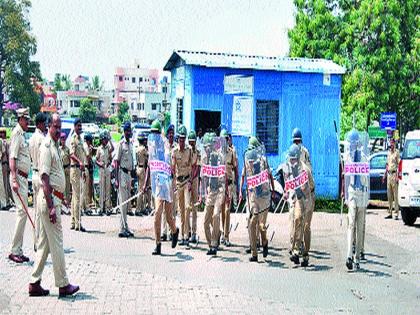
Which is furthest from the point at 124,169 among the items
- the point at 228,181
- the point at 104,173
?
the point at 104,173

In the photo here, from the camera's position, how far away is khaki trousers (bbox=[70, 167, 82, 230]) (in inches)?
550

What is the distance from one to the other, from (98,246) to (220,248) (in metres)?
2.24

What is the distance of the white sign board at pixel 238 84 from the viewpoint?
19.2 meters

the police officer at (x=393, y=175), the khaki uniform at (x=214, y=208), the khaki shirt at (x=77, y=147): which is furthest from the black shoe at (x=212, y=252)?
the police officer at (x=393, y=175)

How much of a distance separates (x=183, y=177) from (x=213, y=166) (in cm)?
120

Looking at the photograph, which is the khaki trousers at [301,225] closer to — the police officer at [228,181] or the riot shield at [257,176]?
the riot shield at [257,176]

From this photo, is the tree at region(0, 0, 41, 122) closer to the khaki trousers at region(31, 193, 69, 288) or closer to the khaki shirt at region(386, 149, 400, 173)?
the khaki shirt at region(386, 149, 400, 173)

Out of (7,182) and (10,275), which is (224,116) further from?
(10,275)

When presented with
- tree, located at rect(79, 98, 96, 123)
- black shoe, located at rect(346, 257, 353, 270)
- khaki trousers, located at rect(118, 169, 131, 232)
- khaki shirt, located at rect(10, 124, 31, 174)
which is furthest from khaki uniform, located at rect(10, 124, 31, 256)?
tree, located at rect(79, 98, 96, 123)

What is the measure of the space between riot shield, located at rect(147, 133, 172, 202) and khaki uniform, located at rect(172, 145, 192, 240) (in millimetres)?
639

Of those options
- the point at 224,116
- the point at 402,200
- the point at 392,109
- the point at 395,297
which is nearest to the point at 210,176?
the point at 395,297

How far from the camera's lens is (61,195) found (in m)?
8.41

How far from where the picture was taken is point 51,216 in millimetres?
8039

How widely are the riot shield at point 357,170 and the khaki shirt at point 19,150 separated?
515 centimetres
